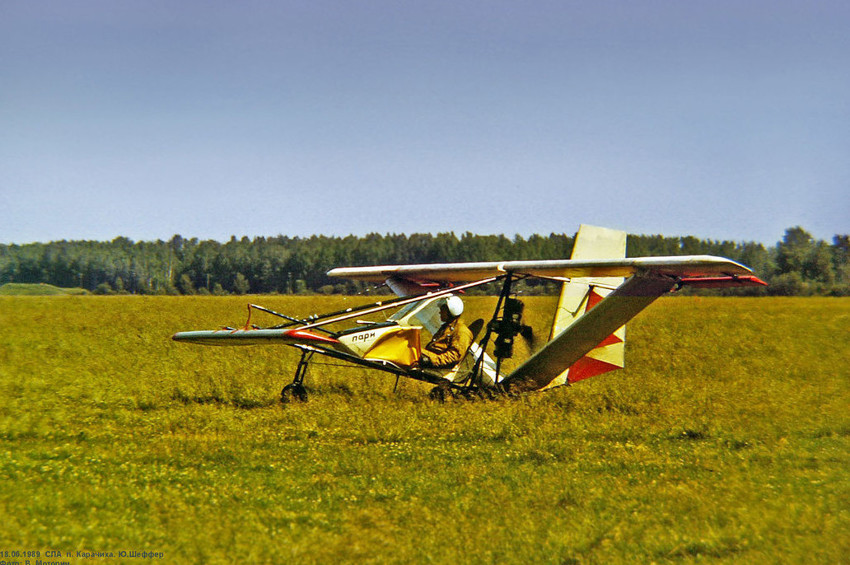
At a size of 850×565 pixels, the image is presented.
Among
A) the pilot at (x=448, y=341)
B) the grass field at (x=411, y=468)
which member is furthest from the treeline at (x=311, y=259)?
the pilot at (x=448, y=341)

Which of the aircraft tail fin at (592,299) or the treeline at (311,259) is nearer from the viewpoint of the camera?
the aircraft tail fin at (592,299)

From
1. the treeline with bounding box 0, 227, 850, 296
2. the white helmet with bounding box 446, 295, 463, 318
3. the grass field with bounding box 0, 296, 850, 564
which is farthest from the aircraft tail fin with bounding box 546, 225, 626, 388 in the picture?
the treeline with bounding box 0, 227, 850, 296

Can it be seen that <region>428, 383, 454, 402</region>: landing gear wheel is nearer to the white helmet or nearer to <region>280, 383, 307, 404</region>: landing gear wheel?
the white helmet

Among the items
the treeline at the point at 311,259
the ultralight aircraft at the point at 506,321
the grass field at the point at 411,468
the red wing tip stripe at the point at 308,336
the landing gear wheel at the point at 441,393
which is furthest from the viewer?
the treeline at the point at 311,259

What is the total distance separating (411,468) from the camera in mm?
7559

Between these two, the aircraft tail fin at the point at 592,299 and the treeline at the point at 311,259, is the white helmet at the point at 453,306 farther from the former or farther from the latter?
the treeline at the point at 311,259

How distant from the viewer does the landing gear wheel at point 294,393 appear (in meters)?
11.4

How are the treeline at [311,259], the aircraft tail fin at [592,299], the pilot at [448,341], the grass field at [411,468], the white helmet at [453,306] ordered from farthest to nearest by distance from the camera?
the treeline at [311,259] → the aircraft tail fin at [592,299] → the white helmet at [453,306] → the pilot at [448,341] → the grass field at [411,468]

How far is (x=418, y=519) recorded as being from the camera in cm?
590

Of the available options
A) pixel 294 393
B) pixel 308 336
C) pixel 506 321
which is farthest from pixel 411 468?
pixel 506 321

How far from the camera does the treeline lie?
34.8 meters

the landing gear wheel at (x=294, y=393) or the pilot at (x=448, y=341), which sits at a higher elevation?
the pilot at (x=448, y=341)

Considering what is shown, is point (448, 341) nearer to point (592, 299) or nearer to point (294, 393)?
point (294, 393)

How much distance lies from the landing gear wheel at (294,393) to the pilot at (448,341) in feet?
7.10
